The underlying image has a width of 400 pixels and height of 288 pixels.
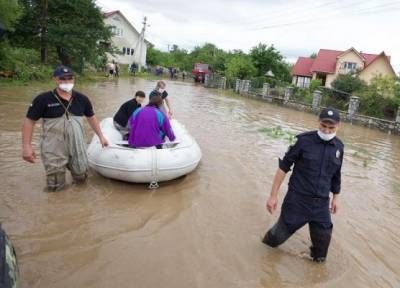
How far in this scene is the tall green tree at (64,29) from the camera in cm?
2544

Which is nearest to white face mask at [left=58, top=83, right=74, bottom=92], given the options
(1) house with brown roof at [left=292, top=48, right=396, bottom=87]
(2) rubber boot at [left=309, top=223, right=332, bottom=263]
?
(2) rubber boot at [left=309, top=223, right=332, bottom=263]

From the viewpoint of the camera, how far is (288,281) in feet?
13.5

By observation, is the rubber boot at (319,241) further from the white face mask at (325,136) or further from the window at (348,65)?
the window at (348,65)

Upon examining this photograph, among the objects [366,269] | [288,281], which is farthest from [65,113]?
[366,269]

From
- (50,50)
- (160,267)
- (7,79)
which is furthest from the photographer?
(50,50)

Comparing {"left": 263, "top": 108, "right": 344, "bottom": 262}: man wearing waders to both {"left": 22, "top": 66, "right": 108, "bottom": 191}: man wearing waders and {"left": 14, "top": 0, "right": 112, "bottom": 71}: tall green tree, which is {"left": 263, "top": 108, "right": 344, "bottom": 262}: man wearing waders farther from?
{"left": 14, "top": 0, "right": 112, "bottom": 71}: tall green tree

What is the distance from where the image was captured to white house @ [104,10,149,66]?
47.9 meters

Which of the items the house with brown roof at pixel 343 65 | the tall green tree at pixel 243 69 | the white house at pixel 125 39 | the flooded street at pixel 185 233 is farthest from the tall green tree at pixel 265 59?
the flooded street at pixel 185 233

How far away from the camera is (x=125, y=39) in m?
49.4

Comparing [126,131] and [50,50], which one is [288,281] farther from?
[50,50]

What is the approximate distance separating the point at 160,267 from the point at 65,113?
248 centimetres

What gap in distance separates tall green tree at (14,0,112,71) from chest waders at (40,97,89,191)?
21933 millimetres

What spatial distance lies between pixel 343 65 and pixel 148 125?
37517 millimetres

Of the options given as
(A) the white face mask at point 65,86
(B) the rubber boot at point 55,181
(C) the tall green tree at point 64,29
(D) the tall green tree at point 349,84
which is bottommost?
(B) the rubber boot at point 55,181
